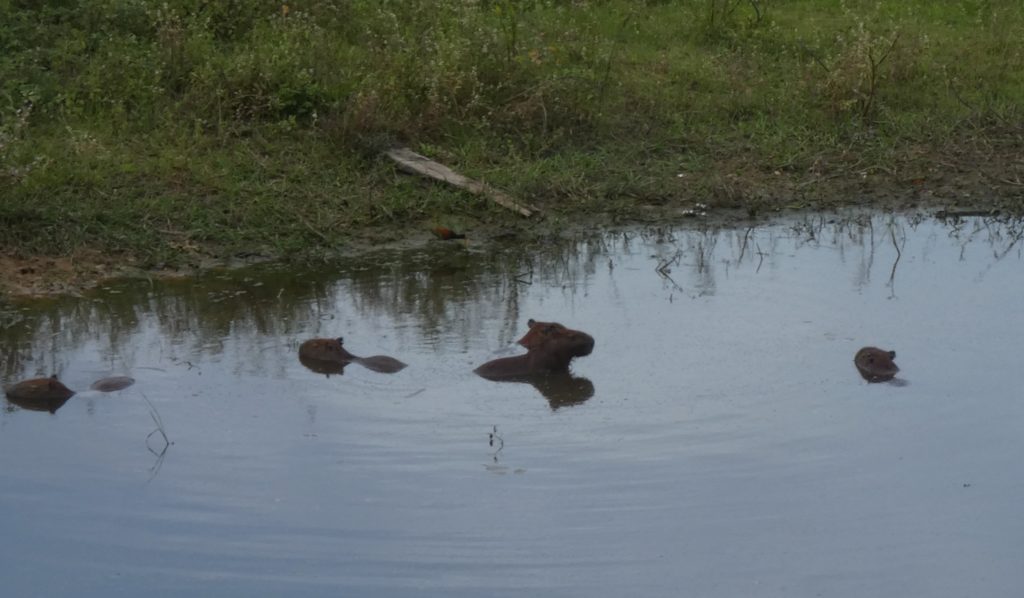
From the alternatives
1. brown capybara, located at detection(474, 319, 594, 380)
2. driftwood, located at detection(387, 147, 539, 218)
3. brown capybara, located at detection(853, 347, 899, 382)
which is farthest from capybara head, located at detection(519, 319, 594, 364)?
driftwood, located at detection(387, 147, 539, 218)

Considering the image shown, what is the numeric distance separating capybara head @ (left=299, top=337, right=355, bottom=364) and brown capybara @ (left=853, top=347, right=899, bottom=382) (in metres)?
2.41

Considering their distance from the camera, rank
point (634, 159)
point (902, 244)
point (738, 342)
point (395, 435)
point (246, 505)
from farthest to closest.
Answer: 1. point (634, 159)
2. point (902, 244)
3. point (738, 342)
4. point (395, 435)
5. point (246, 505)

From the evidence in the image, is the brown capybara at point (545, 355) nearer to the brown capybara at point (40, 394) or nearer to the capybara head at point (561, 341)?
the capybara head at point (561, 341)

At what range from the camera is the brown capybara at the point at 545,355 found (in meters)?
7.39

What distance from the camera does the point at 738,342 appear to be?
25.7 feet

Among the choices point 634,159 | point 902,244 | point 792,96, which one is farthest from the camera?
point 792,96

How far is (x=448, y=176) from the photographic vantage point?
10.5 metres

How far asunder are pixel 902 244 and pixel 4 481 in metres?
5.84

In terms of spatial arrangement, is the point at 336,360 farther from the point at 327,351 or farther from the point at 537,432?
the point at 537,432

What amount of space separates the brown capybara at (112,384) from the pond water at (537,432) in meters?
0.07

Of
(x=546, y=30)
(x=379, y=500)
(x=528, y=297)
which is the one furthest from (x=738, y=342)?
(x=546, y=30)

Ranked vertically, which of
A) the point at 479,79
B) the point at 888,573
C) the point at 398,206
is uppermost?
the point at 479,79

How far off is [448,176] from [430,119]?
868 millimetres

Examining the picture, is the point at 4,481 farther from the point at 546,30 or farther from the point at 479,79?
the point at 546,30
